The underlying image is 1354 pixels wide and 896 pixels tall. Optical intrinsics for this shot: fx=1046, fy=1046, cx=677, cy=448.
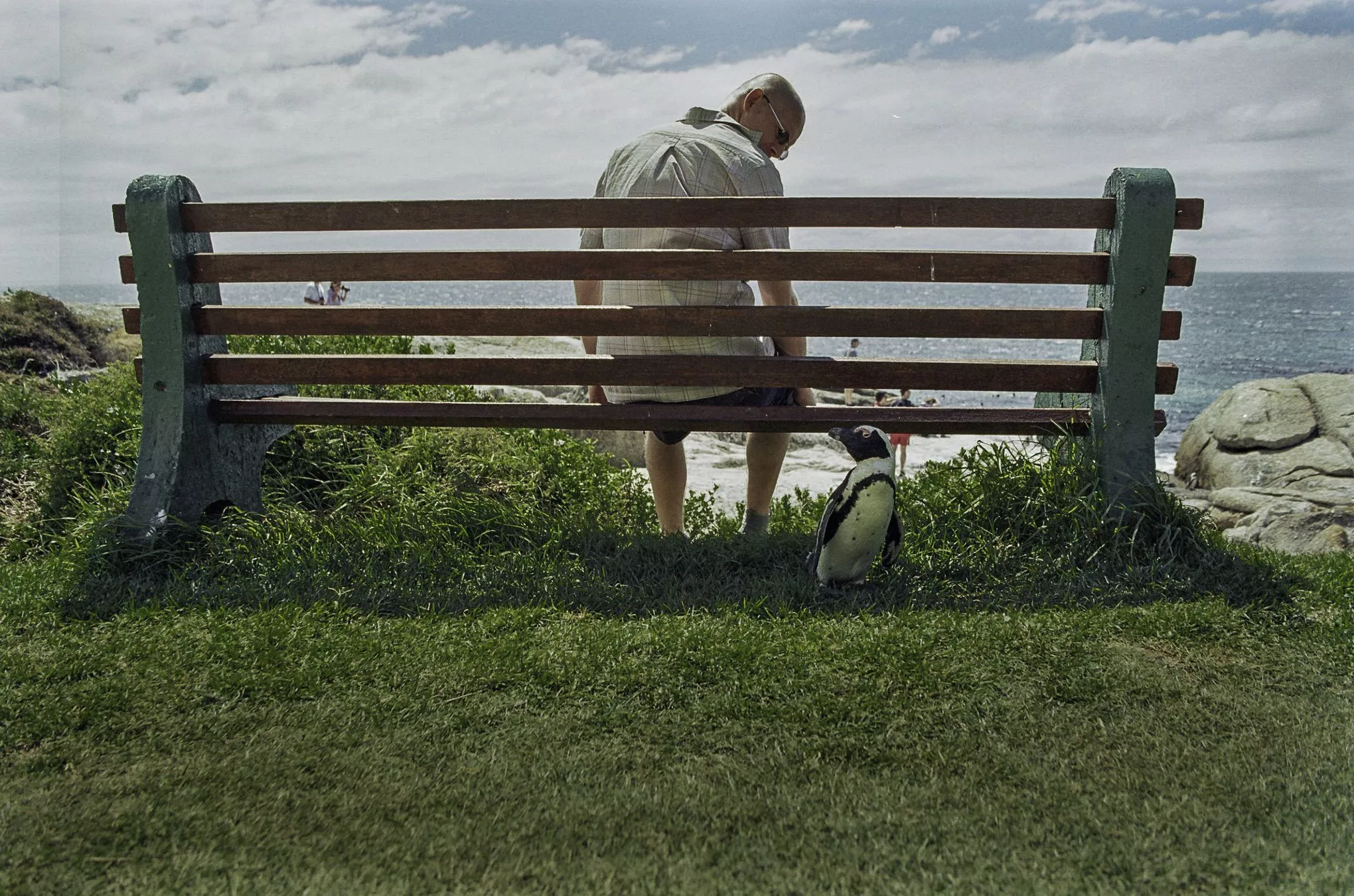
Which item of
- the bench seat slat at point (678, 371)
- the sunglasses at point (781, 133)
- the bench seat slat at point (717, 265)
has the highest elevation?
the sunglasses at point (781, 133)

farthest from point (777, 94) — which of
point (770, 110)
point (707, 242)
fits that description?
point (707, 242)

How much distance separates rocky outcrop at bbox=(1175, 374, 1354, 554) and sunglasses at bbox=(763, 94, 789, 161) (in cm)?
672

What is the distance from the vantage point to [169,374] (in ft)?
14.1

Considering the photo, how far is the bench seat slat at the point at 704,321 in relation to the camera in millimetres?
4105

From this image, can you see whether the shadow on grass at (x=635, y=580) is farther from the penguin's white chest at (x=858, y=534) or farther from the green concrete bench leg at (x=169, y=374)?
the green concrete bench leg at (x=169, y=374)

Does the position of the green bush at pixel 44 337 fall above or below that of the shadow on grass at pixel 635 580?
above

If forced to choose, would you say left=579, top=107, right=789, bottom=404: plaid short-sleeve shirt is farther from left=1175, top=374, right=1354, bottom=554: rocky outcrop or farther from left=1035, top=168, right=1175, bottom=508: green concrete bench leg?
left=1175, top=374, right=1354, bottom=554: rocky outcrop

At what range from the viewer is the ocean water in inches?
1296

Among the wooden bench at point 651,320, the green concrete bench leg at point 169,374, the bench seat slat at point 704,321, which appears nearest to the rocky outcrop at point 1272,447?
the wooden bench at point 651,320

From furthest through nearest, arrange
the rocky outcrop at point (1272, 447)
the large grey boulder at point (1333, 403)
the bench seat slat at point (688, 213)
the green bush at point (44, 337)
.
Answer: the large grey boulder at point (1333, 403)
the rocky outcrop at point (1272, 447)
the green bush at point (44, 337)
the bench seat slat at point (688, 213)

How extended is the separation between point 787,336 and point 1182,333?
61065 millimetres

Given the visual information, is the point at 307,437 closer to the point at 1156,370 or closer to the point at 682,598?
the point at 682,598

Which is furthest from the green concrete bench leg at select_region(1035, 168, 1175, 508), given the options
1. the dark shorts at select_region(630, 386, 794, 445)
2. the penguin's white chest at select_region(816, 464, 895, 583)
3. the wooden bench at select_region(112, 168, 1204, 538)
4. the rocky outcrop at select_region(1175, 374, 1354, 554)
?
the rocky outcrop at select_region(1175, 374, 1354, 554)

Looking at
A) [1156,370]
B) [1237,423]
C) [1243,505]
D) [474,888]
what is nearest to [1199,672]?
[1156,370]
